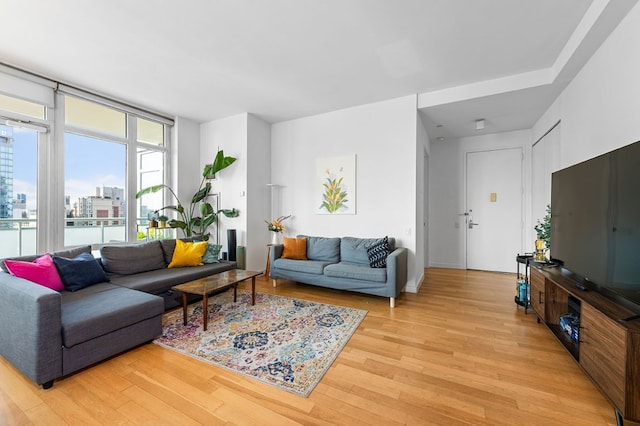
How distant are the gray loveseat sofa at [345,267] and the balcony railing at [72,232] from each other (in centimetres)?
255

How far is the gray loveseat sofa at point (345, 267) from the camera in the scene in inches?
133

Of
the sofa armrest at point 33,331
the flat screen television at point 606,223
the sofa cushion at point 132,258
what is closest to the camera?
the flat screen television at point 606,223

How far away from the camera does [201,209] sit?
15.9ft

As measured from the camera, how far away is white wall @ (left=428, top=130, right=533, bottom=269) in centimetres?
541

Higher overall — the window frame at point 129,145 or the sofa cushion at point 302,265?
the window frame at point 129,145

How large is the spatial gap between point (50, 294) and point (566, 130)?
204 inches

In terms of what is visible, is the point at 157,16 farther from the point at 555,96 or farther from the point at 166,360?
the point at 555,96

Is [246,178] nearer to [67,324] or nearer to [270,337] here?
[270,337]

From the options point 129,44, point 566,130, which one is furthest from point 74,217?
point 566,130

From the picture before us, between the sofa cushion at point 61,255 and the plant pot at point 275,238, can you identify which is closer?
the sofa cushion at point 61,255

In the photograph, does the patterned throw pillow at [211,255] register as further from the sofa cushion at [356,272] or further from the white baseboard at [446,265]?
the white baseboard at [446,265]

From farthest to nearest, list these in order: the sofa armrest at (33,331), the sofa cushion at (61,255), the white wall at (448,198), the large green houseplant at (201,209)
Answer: the white wall at (448,198) < the large green houseplant at (201,209) < the sofa cushion at (61,255) < the sofa armrest at (33,331)

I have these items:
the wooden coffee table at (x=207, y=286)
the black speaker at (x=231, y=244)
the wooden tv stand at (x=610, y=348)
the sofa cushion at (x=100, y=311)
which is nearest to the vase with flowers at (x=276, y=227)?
the black speaker at (x=231, y=244)

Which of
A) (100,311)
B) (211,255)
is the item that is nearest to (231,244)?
(211,255)
